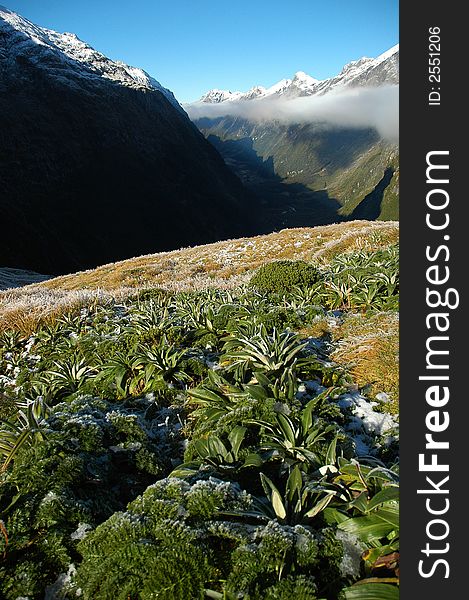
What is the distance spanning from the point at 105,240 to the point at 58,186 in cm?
3280

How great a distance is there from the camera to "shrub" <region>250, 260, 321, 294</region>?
10.9 m

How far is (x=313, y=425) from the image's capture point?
3867mm

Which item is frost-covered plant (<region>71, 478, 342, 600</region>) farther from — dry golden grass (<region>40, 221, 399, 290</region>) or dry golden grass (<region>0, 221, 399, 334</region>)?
dry golden grass (<region>40, 221, 399, 290</region>)

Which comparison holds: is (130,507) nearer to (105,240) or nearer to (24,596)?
(24,596)

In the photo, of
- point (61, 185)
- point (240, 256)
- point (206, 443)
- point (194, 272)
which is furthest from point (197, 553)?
point (61, 185)

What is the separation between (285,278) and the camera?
11133 mm

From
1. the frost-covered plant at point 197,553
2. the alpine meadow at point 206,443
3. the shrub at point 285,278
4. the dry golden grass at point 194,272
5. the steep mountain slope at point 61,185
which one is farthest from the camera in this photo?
the steep mountain slope at point 61,185

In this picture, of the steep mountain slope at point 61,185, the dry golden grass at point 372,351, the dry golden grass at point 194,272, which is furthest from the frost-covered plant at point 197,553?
the steep mountain slope at point 61,185

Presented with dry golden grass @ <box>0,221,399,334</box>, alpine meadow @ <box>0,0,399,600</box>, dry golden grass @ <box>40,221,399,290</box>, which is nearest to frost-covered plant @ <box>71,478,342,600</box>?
alpine meadow @ <box>0,0,399,600</box>

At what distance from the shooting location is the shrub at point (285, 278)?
10.9m

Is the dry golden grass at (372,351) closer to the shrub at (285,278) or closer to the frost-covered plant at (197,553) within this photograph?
the frost-covered plant at (197,553)

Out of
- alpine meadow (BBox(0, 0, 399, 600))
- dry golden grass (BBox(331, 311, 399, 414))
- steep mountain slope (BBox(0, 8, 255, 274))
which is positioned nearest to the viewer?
alpine meadow (BBox(0, 0, 399, 600))

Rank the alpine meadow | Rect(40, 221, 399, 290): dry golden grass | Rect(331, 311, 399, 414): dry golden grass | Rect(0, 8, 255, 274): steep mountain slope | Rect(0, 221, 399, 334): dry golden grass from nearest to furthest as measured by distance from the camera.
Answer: the alpine meadow, Rect(331, 311, 399, 414): dry golden grass, Rect(0, 221, 399, 334): dry golden grass, Rect(40, 221, 399, 290): dry golden grass, Rect(0, 8, 255, 274): steep mountain slope

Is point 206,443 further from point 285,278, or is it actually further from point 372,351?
point 285,278
